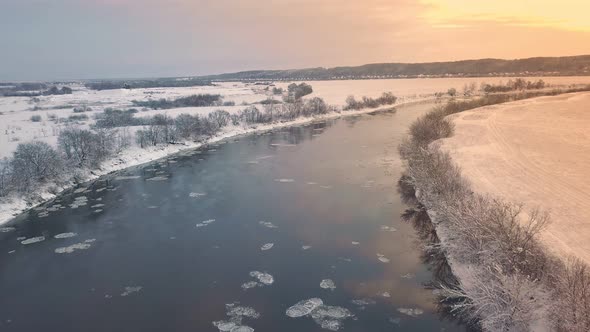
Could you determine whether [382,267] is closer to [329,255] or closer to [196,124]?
[329,255]

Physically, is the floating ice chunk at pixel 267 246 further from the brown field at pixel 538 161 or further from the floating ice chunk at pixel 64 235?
the brown field at pixel 538 161

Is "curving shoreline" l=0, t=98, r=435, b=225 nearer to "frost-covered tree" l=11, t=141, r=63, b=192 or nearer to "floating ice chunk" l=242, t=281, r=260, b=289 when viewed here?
"frost-covered tree" l=11, t=141, r=63, b=192


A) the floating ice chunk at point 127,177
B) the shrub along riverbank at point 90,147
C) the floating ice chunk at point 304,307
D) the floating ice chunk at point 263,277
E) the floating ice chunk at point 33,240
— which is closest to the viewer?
the floating ice chunk at point 304,307

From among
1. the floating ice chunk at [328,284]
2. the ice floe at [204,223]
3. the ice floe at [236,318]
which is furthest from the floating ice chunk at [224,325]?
the ice floe at [204,223]

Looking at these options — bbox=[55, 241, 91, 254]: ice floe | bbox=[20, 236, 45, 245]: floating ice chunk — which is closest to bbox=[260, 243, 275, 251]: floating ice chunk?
bbox=[55, 241, 91, 254]: ice floe

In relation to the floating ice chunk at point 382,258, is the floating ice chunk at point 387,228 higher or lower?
higher

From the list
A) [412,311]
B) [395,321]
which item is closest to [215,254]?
[395,321]
